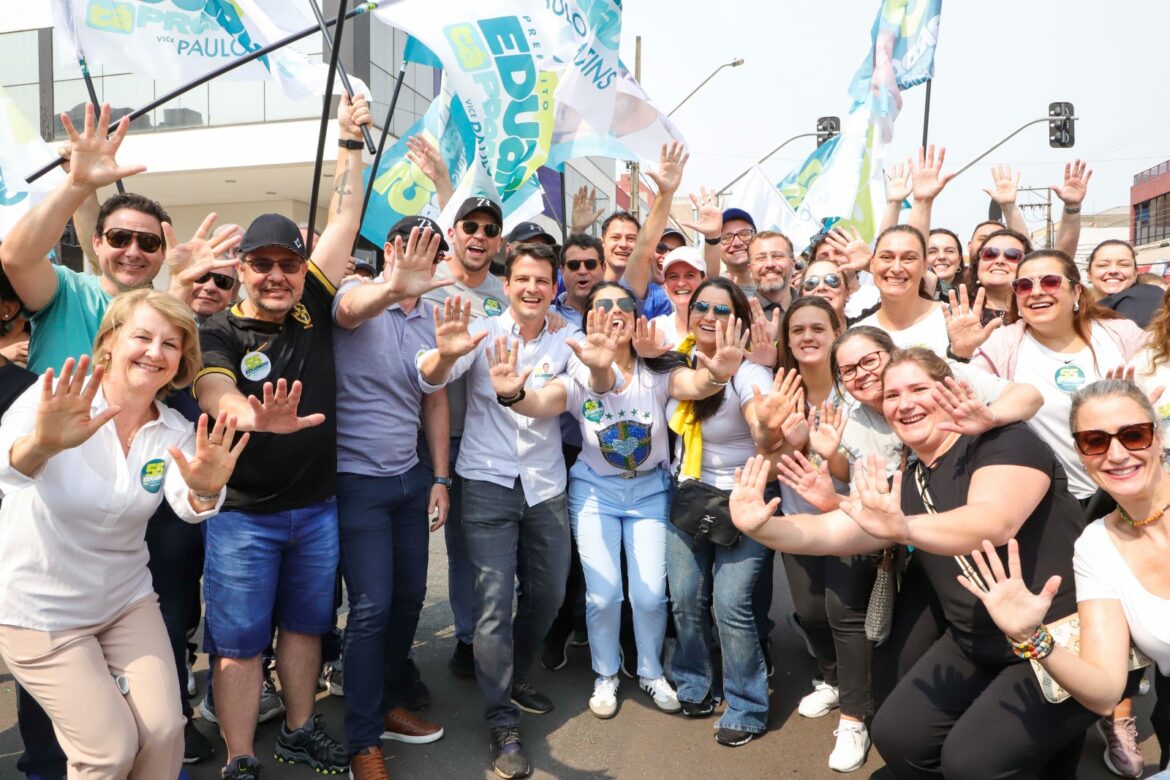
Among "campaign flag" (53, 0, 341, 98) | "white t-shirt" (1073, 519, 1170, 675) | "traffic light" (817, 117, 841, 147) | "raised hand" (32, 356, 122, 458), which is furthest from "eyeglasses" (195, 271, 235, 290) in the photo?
"traffic light" (817, 117, 841, 147)

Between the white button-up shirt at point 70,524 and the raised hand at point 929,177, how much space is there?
4735 millimetres

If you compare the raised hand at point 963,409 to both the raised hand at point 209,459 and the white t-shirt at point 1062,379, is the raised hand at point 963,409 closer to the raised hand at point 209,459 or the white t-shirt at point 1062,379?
the white t-shirt at point 1062,379

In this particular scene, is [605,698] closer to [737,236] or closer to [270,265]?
[270,265]

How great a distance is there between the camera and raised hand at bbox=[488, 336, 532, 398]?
3.85 metres

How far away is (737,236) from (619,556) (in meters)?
2.72

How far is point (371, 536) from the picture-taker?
12.3 ft

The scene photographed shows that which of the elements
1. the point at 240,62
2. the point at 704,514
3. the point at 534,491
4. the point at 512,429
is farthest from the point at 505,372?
the point at 240,62

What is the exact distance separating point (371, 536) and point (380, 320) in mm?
975

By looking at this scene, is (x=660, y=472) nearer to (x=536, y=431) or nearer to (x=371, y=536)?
(x=536, y=431)

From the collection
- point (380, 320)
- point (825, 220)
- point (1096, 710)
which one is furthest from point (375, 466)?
point (825, 220)

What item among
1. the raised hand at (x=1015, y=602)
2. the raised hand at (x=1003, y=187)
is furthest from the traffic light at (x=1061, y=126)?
the raised hand at (x=1015, y=602)

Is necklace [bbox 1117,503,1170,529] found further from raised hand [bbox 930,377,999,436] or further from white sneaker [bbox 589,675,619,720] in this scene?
white sneaker [bbox 589,675,619,720]

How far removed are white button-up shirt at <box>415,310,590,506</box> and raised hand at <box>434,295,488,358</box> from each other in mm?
230

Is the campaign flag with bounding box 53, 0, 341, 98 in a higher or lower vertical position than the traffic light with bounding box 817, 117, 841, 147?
lower
